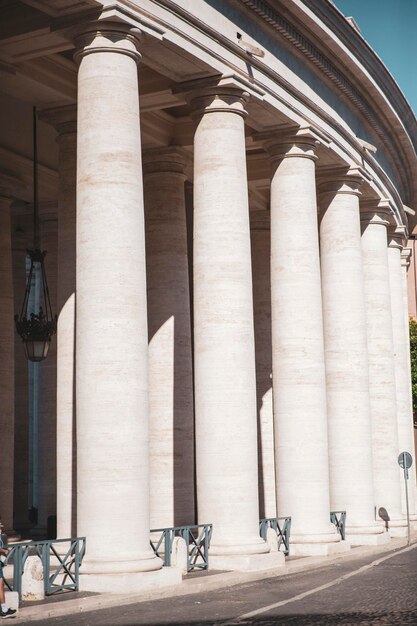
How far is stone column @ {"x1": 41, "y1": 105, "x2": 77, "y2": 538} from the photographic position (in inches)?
1549

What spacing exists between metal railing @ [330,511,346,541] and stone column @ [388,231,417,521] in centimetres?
1603

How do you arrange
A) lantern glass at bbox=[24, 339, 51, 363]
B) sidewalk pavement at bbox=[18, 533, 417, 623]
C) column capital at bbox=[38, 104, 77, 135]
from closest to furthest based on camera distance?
sidewalk pavement at bbox=[18, 533, 417, 623] → column capital at bbox=[38, 104, 77, 135] → lantern glass at bbox=[24, 339, 51, 363]

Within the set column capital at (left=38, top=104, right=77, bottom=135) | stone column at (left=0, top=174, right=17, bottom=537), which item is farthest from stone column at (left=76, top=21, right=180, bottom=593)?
stone column at (left=0, top=174, right=17, bottom=537)

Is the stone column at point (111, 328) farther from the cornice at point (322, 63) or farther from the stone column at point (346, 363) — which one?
the stone column at point (346, 363)

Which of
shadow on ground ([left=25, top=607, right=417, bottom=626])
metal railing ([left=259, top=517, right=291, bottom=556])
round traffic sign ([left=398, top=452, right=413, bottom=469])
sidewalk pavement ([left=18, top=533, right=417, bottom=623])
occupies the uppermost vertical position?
round traffic sign ([left=398, top=452, right=413, bottom=469])

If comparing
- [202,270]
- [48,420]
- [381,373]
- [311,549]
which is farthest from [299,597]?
[381,373]

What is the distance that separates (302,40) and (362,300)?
46.3 ft

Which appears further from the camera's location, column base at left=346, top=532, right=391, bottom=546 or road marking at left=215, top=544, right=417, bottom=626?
column base at left=346, top=532, right=391, bottom=546

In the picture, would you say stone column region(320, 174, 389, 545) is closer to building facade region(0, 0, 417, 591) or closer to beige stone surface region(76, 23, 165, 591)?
building facade region(0, 0, 417, 591)

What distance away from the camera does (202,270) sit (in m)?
40.1

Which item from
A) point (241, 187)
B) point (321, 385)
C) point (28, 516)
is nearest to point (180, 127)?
point (241, 187)

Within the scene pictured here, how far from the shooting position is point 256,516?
39.7 metres

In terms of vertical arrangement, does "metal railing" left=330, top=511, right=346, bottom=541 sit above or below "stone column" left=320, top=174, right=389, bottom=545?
below

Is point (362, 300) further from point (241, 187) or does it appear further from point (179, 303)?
point (241, 187)
